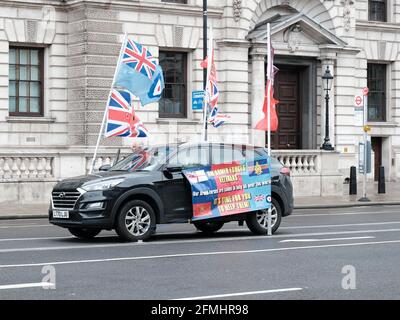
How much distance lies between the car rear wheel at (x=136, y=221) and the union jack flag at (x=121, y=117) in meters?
7.59

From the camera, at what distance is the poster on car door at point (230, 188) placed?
18812 millimetres

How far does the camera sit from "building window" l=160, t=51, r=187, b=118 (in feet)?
120

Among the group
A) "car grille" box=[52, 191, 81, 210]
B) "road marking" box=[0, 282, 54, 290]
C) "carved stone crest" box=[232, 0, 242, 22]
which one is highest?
"carved stone crest" box=[232, 0, 242, 22]

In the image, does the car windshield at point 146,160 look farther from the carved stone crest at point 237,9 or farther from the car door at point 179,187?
the carved stone crest at point 237,9

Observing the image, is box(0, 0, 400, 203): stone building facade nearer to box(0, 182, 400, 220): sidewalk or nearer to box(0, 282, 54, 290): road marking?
box(0, 182, 400, 220): sidewalk

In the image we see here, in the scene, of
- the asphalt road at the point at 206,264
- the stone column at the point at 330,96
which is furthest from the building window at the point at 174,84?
the asphalt road at the point at 206,264

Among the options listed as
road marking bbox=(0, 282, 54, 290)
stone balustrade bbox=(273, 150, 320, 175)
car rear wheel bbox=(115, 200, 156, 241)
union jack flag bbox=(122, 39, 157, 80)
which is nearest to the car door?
car rear wheel bbox=(115, 200, 156, 241)

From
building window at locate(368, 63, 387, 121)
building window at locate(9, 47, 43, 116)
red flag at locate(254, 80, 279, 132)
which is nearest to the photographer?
red flag at locate(254, 80, 279, 132)

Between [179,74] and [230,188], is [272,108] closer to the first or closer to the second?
[230,188]

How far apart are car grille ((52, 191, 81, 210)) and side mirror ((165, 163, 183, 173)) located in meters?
1.78

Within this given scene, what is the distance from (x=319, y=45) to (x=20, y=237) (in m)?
22.2

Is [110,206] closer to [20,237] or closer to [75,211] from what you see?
[75,211]

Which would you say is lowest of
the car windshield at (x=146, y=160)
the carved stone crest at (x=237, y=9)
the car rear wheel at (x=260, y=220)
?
the car rear wheel at (x=260, y=220)

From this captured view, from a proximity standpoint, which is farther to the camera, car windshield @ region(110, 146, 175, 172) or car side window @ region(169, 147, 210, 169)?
car side window @ region(169, 147, 210, 169)
